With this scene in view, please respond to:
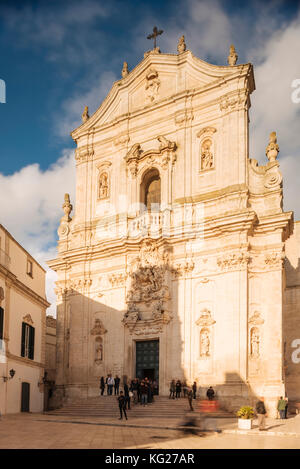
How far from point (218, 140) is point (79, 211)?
1007 cm

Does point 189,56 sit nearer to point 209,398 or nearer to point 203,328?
point 203,328

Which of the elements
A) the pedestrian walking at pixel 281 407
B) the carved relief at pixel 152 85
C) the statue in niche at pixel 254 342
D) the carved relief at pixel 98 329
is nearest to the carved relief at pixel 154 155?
the carved relief at pixel 152 85

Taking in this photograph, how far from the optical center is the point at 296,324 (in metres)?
34.9

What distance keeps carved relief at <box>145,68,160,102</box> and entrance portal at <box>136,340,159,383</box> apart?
48.2 feet

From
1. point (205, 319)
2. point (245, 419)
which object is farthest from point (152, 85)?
point (245, 419)

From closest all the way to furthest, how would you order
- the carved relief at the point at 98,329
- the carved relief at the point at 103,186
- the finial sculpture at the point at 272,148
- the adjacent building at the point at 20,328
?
1. the adjacent building at the point at 20,328
2. the finial sculpture at the point at 272,148
3. the carved relief at the point at 98,329
4. the carved relief at the point at 103,186

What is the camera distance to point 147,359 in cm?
3033

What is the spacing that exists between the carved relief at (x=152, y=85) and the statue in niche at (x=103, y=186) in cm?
552

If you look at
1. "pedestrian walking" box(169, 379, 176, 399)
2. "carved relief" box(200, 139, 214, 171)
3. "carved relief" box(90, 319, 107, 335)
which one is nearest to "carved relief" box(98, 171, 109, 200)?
"carved relief" box(200, 139, 214, 171)

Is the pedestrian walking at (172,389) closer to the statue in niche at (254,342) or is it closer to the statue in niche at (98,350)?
the statue in niche at (254,342)

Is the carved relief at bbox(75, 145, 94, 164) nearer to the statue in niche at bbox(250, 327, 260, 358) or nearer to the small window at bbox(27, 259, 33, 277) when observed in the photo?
the small window at bbox(27, 259, 33, 277)

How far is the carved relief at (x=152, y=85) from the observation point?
34.3m
